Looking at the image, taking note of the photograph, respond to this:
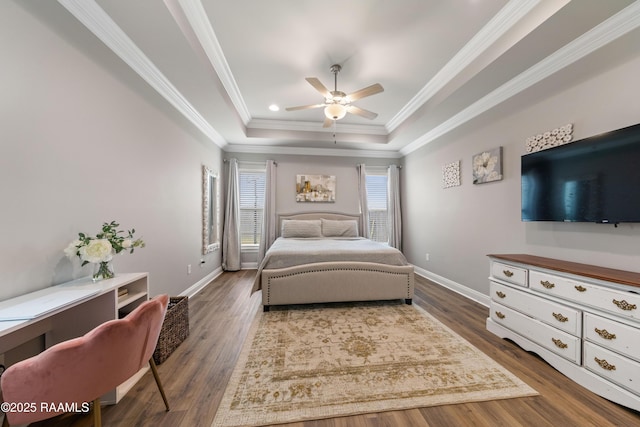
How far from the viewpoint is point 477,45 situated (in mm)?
2240

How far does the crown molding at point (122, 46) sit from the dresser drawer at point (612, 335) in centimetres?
391

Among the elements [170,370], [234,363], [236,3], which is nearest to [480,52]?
[236,3]

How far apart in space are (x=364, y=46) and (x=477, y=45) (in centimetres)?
108

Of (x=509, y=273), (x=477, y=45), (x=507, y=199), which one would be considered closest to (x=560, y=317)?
(x=509, y=273)

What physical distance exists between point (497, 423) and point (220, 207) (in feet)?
15.2

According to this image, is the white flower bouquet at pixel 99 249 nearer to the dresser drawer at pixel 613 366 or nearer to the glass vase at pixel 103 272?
the glass vase at pixel 103 272

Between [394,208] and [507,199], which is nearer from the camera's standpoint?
[507,199]

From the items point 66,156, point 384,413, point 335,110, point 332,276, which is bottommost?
point 384,413

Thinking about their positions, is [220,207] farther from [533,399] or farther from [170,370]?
[533,399]

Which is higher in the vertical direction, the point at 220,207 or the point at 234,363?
the point at 220,207

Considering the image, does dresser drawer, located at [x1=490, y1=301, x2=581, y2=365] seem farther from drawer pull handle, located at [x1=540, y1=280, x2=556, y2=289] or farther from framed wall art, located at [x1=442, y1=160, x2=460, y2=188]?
framed wall art, located at [x1=442, y1=160, x2=460, y2=188]

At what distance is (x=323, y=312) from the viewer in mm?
2709

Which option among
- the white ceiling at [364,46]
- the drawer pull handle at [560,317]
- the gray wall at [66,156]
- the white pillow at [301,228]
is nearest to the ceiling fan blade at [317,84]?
the white ceiling at [364,46]

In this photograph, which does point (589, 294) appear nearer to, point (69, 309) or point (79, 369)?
point (79, 369)
